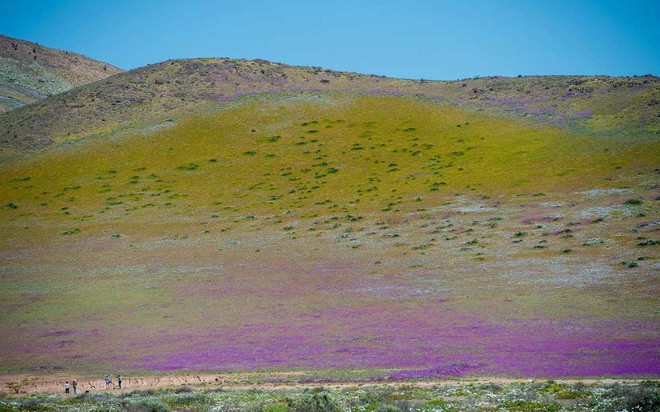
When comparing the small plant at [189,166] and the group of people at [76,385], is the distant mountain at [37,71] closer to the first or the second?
the small plant at [189,166]

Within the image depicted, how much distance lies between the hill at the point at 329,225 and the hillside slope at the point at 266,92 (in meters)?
0.47

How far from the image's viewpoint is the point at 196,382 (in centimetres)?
3080

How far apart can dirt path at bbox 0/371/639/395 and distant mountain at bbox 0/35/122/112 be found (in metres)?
122

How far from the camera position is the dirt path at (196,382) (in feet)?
91.9

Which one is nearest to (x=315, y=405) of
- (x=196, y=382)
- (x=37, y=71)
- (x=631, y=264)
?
(x=196, y=382)

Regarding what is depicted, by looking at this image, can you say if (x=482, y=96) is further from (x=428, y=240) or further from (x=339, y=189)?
(x=428, y=240)

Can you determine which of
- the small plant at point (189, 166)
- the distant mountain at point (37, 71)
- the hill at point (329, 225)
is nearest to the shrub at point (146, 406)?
the hill at point (329, 225)

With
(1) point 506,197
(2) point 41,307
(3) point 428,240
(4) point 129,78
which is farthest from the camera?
(4) point 129,78

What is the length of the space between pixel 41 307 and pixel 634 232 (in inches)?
1892

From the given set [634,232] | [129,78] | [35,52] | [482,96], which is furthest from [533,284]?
[35,52]

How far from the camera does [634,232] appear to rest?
172ft

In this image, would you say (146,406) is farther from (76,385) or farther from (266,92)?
(266,92)

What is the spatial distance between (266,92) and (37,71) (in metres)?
90.5

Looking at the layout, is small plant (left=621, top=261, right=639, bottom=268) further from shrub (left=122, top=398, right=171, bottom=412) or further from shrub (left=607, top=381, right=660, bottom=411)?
shrub (left=122, top=398, right=171, bottom=412)
